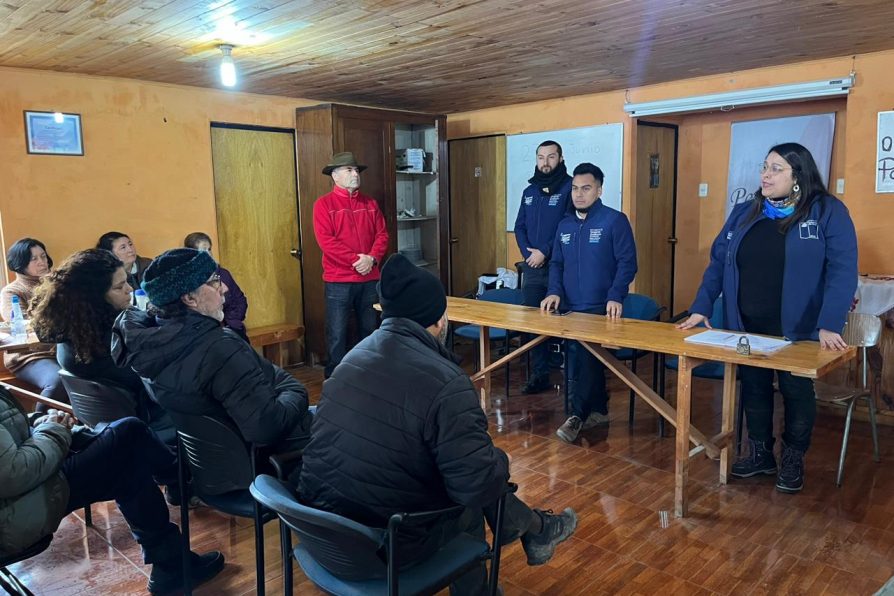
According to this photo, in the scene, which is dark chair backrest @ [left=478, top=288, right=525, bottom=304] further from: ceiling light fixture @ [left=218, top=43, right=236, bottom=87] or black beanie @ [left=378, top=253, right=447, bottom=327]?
black beanie @ [left=378, top=253, right=447, bottom=327]

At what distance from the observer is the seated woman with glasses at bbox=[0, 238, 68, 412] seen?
3400 mm

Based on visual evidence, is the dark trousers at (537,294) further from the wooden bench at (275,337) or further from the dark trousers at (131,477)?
the dark trousers at (131,477)

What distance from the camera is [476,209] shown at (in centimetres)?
675

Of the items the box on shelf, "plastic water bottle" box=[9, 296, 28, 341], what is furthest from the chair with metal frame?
"plastic water bottle" box=[9, 296, 28, 341]

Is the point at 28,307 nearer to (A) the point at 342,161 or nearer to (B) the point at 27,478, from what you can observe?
(B) the point at 27,478

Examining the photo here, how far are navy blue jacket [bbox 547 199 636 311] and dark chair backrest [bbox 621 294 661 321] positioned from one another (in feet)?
1.24

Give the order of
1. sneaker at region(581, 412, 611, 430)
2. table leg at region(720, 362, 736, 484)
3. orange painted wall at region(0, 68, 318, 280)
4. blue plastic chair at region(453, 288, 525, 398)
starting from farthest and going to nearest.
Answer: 1. blue plastic chair at region(453, 288, 525, 398)
2. orange painted wall at region(0, 68, 318, 280)
3. sneaker at region(581, 412, 611, 430)
4. table leg at region(720, 362, 736, 484)

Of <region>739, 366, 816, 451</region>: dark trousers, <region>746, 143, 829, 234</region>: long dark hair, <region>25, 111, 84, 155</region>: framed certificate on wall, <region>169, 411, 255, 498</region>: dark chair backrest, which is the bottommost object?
<region>739, 366, 816, 451</region>: dark trousers

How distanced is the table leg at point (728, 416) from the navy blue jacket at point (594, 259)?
0.77 meters

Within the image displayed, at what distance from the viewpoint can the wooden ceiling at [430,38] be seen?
3018mm

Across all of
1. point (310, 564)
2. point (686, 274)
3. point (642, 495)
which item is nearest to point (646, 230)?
point (686, 274)

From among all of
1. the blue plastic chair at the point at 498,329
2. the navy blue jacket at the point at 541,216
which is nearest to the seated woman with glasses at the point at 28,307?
the blue plastic chair at the point at 498,329

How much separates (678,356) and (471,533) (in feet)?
4.37

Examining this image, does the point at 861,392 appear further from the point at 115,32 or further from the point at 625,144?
the point at 115,32
